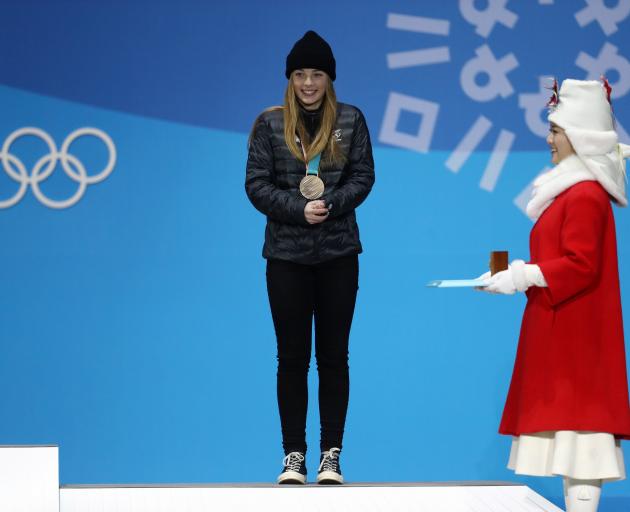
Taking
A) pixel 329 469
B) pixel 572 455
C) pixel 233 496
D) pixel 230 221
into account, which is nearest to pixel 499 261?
pixel 572 455

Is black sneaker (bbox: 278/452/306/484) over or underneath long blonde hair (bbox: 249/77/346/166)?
underneath

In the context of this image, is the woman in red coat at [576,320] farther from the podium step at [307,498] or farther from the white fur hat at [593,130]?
the podium step at [307,498]

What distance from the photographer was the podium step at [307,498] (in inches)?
145

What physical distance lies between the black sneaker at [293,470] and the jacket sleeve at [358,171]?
0.79 metres

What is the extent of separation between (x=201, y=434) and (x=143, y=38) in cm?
174

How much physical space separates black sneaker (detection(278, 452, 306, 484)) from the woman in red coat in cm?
71

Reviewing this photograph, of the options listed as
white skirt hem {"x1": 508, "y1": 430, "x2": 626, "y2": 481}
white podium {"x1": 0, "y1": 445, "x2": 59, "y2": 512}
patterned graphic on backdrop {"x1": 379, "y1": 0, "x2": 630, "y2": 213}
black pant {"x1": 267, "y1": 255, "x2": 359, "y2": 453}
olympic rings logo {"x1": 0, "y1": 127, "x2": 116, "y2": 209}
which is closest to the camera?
white skirt hem {"x1": 508, "y1": 430, "x2": 626, "y2": 481}

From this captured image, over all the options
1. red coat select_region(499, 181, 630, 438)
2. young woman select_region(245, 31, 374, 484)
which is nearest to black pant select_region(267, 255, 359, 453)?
young woman select_region(245, 31, 374, 484)

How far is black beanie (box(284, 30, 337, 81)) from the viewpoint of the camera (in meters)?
3.87

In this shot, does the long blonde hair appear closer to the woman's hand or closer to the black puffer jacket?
the black puffer jacket

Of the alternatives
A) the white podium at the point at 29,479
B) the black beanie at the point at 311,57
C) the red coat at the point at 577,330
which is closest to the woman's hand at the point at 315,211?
the black beanie at the point at 311,57

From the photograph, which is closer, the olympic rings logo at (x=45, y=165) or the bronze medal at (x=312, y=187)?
the bronze medal at (x=312, y=187)

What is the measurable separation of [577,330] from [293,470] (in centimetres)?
103

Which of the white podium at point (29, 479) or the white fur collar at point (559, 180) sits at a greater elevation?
the white fur collar at point (559, 180)
